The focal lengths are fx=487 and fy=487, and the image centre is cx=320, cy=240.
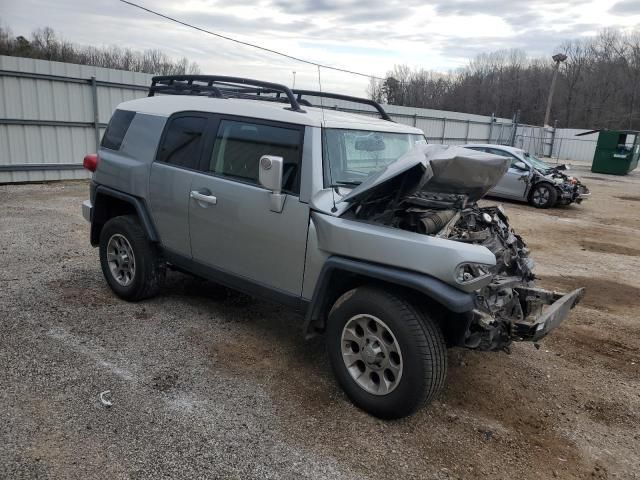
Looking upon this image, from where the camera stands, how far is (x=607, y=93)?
52.2 meters

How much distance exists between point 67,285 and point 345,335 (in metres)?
3.46

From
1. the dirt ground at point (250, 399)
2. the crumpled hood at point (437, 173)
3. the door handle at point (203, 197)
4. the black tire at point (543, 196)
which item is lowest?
the dirt ground at point (250, 399)

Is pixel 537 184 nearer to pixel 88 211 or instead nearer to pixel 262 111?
pixel 262 111

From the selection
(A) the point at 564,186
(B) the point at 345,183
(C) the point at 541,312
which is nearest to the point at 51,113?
(B) the point at 345,183

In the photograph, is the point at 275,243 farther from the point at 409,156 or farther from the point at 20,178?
the point at 20,178

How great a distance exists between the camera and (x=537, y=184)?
1276 cm

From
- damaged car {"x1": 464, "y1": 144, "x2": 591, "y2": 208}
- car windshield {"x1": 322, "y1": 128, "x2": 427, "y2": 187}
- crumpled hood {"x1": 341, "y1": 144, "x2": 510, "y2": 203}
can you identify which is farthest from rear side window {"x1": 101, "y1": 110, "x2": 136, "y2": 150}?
damaged car {"x1": 464, "y1": 144, "x2": 591, "y2": 208}

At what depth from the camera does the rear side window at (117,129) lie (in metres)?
Answer: 4.79

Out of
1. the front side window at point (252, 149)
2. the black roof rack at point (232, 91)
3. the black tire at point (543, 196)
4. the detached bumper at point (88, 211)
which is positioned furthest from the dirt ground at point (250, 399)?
the black tire at point (543, 196)

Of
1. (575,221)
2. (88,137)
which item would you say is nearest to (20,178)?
(88,137)

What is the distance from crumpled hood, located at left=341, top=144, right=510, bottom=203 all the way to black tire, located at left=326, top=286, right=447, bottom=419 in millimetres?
675

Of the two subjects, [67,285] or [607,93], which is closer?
[67,285]

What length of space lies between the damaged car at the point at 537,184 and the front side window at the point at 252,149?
964 cm

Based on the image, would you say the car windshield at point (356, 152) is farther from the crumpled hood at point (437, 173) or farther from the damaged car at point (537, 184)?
the damaged car at point (537, 184)
